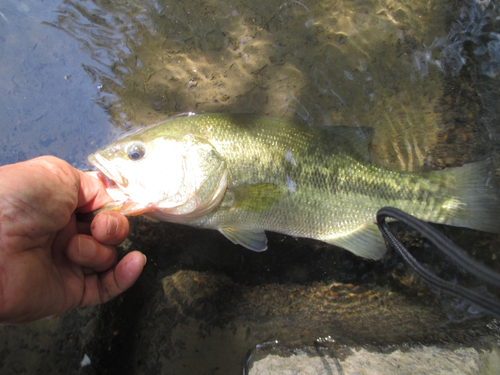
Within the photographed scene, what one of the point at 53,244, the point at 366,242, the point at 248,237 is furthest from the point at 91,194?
the point at 366,242

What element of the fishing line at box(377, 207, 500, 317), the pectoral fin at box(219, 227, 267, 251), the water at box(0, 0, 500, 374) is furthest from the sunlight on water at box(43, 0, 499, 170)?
the fishing line at box(377, 207, 500, 317)

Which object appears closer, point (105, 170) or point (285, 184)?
point (105, 170)

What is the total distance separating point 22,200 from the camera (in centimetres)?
144

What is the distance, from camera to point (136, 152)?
182 centimetres

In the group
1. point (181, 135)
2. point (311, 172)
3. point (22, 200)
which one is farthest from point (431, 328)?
A: point (22, 200)

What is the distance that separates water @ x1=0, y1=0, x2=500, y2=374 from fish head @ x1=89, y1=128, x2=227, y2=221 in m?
0.64

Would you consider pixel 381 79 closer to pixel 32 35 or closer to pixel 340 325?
pixel 340 325

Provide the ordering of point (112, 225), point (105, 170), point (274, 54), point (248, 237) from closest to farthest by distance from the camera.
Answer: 1. point (112, 225)
2. point (105, 170)
3. point (248, 237)
4. point (274, 54)

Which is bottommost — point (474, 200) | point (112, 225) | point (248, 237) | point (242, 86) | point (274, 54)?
point (248, 237)

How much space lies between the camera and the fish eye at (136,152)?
181cm

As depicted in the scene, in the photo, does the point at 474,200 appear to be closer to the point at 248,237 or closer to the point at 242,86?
the point at 248,237

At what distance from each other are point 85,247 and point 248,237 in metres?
1.11

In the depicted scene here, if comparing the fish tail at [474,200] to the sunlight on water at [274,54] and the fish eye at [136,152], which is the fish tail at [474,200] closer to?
the sunlight on water at [274,54]

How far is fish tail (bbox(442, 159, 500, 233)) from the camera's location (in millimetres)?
1943
